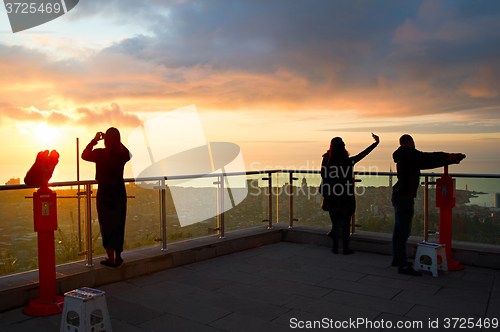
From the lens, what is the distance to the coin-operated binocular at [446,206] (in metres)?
5.71

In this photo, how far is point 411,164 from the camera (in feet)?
17.5

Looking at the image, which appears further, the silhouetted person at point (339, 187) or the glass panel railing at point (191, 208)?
the silhouetted person at point (339, 187)

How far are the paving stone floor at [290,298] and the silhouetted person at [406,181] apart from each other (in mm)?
329

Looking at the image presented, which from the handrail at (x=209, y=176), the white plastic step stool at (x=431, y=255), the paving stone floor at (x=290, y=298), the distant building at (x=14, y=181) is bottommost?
the paving stone floor at (x=290, y=298)

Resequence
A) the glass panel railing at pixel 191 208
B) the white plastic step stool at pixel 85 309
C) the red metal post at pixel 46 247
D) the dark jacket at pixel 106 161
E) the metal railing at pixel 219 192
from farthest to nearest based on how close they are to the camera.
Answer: the glass panel railing at pixel 191 208
the metal railing at pixel 219 192
the dark jacket at pixel 106 161
the red metal post at pixel 46 247
the white plastic step stool at pixel 85 309

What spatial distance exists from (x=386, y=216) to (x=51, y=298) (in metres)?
5.16

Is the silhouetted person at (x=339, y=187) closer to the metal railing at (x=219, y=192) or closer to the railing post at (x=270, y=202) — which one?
the metal railing at (x=219, y=192)

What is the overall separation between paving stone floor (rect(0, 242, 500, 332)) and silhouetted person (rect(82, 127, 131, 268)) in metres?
0.58

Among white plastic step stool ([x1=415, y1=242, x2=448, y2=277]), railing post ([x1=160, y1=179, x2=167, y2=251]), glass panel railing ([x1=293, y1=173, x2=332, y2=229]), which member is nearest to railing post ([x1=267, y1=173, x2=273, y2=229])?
glass panel railing ([x1=293, y1=173, x2=332, y2=229])

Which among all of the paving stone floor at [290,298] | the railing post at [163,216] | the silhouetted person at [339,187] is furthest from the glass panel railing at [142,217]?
the silhouetted person at [339,187]

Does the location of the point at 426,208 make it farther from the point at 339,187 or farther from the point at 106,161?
the point at 106,161

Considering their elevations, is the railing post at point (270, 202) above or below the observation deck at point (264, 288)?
above

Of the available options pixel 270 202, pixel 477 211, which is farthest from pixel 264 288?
pixel 477 211

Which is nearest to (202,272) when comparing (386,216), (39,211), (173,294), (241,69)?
(173,294)
